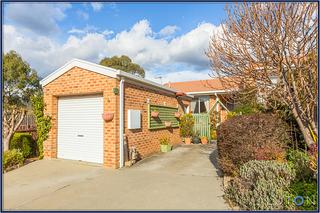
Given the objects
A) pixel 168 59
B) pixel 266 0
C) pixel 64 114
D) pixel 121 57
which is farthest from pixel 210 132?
pixel 121 57

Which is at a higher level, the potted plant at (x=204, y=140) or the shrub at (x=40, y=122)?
the shrub at (x=40, y=122)

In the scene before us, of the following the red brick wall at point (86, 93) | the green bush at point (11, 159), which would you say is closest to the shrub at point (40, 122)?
the red brick wall at point (86, 93)

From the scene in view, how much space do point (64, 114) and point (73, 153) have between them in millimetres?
1602

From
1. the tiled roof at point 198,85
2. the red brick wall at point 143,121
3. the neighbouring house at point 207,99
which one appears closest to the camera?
the red brick wall at point 143,121

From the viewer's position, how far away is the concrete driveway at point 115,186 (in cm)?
438

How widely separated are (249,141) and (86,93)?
19.2 feet

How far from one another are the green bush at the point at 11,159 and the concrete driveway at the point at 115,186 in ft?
1.10

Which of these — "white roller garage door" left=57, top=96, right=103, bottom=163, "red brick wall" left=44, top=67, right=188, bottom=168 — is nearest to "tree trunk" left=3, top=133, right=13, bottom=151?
"red brick wall" left=44, top=67, right=188, bottom=168

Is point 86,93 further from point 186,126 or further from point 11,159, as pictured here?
point 186,126

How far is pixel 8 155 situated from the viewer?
7266 millimetres

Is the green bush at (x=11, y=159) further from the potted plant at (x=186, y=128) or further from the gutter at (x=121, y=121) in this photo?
the potted plant at (x=186, y=128)

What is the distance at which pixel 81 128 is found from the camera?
27.7 feet

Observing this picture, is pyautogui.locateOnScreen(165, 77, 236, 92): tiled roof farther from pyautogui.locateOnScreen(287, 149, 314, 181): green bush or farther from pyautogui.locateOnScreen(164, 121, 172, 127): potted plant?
pyautogui.locateOnScreen(287, 149, 314, 181): green bush

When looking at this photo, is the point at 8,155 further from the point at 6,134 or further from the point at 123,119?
the point at 123,119
